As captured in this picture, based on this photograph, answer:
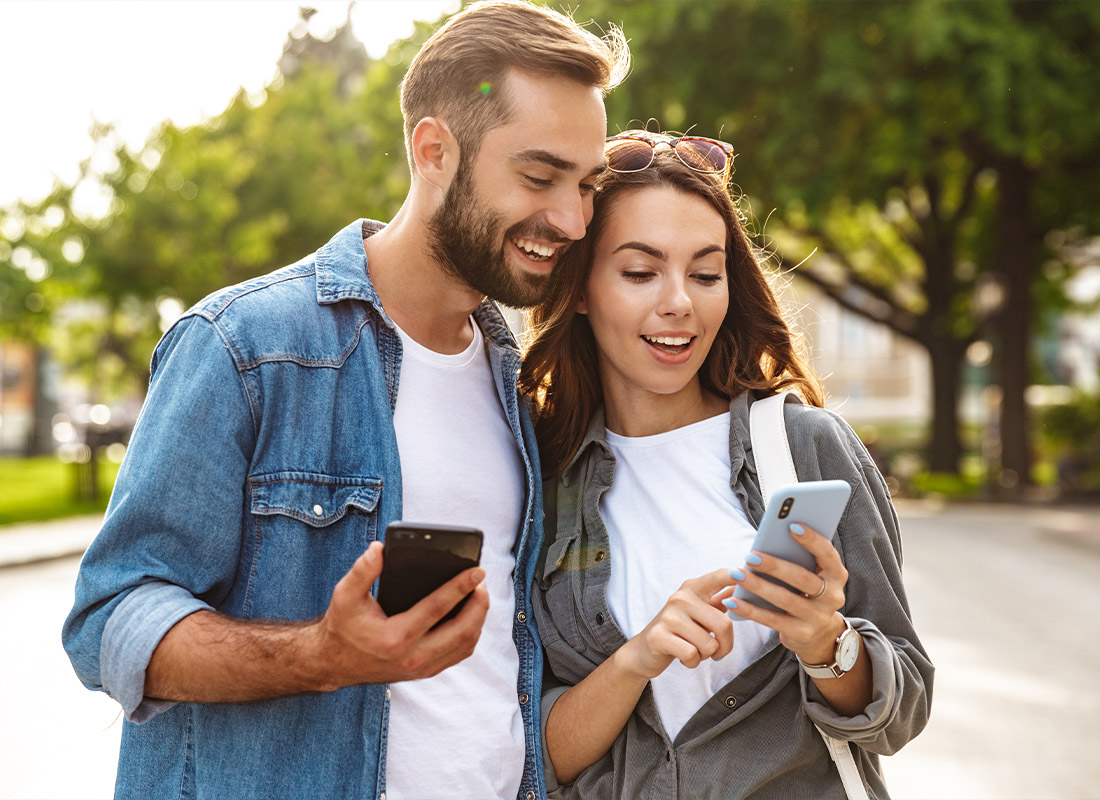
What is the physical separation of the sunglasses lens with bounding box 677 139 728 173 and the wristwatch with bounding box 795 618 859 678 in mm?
1296

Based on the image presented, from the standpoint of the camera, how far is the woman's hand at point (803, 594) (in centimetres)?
214

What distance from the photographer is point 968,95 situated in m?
16.1

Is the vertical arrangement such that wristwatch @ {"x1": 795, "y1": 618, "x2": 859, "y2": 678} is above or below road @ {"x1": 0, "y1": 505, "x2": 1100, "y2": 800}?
above

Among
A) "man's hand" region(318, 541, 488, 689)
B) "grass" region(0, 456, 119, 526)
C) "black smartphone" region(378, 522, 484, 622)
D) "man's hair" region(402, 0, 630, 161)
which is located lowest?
"grass" region(0, 456, 119, 526)

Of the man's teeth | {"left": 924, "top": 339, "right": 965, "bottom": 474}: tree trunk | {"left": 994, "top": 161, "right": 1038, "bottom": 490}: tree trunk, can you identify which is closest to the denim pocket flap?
the man's teeth

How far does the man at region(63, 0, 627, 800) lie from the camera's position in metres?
2.01

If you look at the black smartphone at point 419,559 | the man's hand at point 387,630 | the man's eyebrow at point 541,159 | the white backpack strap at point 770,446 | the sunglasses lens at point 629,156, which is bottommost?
the man's hand at point 387,630

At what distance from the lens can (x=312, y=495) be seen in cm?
234

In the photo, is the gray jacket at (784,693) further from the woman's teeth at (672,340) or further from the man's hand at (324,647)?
the man's hand at (324,647)

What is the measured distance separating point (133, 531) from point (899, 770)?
535 cm

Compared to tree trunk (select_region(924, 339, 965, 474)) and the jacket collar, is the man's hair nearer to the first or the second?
the jacket collar

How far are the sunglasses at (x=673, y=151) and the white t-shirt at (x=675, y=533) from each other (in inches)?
27.0

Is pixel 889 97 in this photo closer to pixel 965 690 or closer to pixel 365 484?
pixel 965 690

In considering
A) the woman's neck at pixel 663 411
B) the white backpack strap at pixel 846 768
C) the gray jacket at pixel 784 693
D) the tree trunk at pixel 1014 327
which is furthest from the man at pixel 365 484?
the tree trunk at pixel 1014 327
